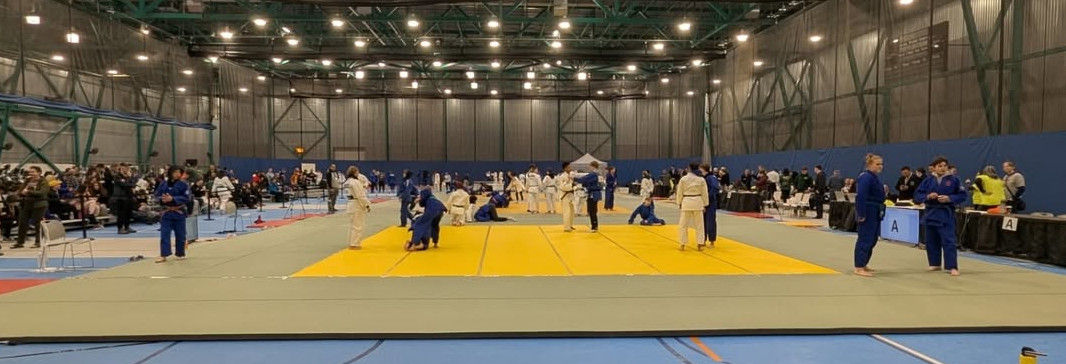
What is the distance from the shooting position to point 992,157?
56.6ft

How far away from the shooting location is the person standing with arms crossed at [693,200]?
11297 mm

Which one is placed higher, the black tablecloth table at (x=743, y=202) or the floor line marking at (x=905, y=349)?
the black tablecloth table at (x=743, y=202)

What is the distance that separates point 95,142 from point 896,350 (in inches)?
1243

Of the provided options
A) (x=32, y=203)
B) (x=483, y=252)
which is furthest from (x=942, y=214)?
(x=32, y=203)

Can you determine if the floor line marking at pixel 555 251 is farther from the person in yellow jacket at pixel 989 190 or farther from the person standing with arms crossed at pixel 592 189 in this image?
the person in yellow jacket at pixel 989 190

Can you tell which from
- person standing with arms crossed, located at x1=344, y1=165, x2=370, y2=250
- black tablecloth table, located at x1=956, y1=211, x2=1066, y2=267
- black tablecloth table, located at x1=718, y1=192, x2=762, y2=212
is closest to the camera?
black tablecloth table, located at x1=956, y1=211, x2=1066, y2=267

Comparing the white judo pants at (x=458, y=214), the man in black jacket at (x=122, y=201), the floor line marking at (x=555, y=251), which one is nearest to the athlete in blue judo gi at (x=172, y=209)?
the floor line marking at (x=555, y=251)

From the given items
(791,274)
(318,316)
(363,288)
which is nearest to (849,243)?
(791,274)

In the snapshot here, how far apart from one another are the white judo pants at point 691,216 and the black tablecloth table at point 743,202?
1269 centimetres

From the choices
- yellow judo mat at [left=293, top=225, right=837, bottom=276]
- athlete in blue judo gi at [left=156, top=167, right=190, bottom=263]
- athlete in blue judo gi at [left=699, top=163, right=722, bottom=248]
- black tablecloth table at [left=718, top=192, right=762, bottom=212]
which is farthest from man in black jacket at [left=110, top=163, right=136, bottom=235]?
black tablecloth table at [left=718, top=192, right=762, bottom=212]

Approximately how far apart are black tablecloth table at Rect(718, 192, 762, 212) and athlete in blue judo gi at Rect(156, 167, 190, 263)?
63.2 ft

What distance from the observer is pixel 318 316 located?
6.34 meters

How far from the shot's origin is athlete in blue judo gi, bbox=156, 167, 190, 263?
10.2 meters

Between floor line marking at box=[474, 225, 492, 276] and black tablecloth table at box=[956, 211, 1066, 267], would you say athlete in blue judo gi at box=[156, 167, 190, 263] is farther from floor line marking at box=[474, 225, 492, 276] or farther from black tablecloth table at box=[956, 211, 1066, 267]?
black tablecloth table at box=[956, 211, 1066, 267]
